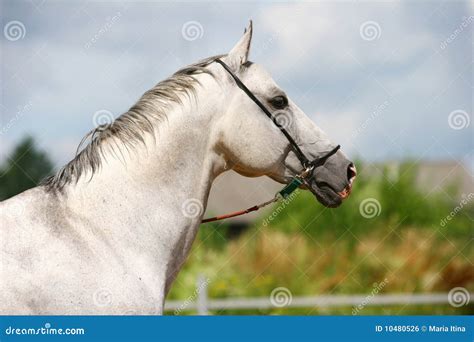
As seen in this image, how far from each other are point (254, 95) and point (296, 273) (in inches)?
267

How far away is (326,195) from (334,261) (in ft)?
22.6

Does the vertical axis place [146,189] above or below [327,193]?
below

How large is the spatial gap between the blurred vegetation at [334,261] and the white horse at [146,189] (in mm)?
5626

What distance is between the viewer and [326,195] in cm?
379

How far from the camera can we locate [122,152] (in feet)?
10.8

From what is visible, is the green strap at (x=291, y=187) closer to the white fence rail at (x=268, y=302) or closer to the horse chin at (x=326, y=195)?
the horse chin at (x=326, y=195)

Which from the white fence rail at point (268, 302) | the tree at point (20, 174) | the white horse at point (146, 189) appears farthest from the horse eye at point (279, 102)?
the tree at point (20, 174)

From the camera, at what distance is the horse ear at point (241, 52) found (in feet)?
11.9

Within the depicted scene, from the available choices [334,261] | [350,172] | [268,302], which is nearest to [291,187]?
[350,172]

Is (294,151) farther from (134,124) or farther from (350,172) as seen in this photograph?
(134,124)

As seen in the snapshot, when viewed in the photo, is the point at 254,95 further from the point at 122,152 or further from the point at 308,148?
the point at 122,152

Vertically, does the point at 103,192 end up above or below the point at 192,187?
below

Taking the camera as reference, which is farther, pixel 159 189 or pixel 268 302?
pixel 268 302

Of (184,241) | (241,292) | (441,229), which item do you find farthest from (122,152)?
(441,229)
